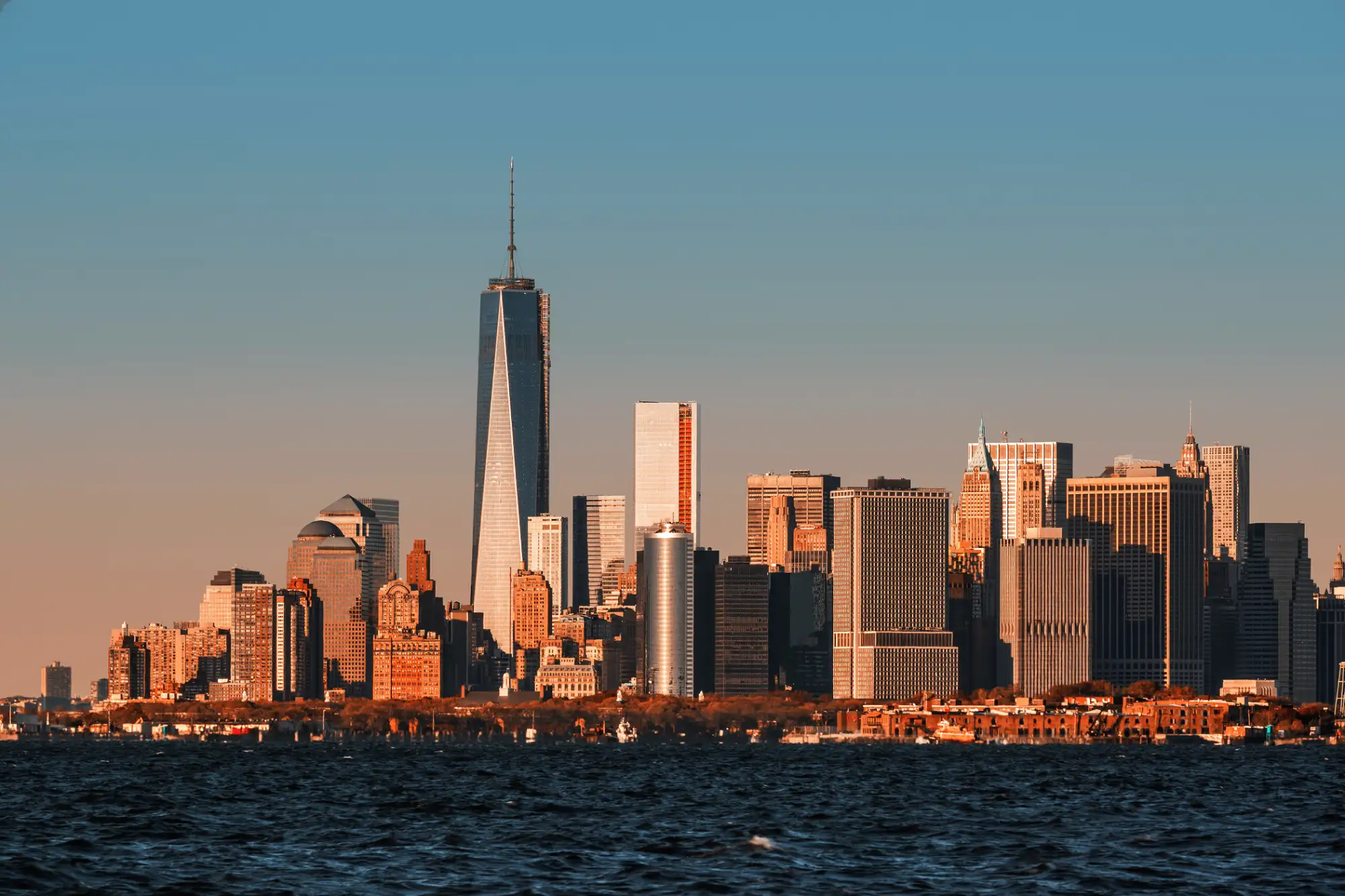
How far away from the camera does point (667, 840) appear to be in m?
99.5

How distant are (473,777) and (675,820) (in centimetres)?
7572

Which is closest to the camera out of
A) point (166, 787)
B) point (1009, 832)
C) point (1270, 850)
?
point (1270, 850)

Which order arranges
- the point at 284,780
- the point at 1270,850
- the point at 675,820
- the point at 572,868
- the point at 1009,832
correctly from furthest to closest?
the point at 284,780
the point at 675,820
the point at 1009,832
the point at 1270,850
the point at 572,868

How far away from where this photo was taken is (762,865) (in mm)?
85938

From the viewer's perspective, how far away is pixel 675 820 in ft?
381

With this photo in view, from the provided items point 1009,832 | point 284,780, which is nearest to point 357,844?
point 1009,832

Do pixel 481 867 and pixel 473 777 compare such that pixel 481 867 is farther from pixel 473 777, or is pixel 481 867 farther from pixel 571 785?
pixel 473 777

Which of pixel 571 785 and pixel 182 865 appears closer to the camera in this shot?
pixel 182 865

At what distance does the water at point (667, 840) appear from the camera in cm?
8069

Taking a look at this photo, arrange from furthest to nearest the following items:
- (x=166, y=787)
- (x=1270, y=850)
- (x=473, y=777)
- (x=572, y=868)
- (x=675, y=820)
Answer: (x=473, y=777) → (x=166, y=787) → (x=675, y=820) → (x=1270, y=850) → (x=572, y=868)

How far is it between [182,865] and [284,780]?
3627 inches

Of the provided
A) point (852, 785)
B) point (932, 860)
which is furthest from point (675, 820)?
point (852, 785)

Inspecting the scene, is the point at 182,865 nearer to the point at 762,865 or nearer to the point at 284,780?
the point at 762,865

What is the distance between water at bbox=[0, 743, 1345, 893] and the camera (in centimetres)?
8069
